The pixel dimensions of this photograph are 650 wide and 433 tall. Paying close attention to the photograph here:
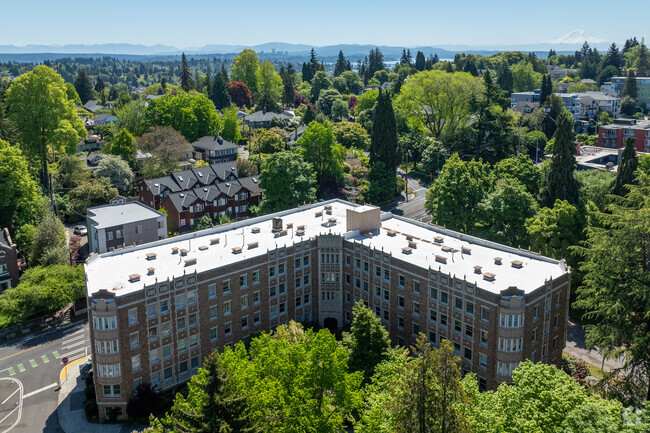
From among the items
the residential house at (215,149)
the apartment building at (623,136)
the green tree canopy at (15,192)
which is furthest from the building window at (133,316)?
the apartment building at (623,136)

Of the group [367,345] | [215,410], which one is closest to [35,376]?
[215,410]

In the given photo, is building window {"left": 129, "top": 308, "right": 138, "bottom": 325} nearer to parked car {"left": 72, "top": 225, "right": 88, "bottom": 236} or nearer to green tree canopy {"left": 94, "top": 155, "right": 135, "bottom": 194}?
parked car {"left": 72, "top": 225, "right": 88, "bottom": 236}

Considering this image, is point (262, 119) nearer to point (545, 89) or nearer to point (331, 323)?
point (545, 89)

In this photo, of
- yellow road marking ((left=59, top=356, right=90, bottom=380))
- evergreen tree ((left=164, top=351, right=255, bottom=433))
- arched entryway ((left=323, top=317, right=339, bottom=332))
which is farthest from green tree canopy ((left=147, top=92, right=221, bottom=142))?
evergreen tree ((left=164, top=351, right=255, bottom=433))

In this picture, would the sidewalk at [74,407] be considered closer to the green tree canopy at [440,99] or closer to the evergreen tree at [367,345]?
the evergreen tree at [367,345]

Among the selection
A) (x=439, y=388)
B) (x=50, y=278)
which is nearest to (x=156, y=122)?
(x=50, y=278)

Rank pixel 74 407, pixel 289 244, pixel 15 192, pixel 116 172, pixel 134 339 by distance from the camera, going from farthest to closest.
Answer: pixel 116 172, pixel 15 192, pixel 289 244, pixel 74 407, pixel 134 339
